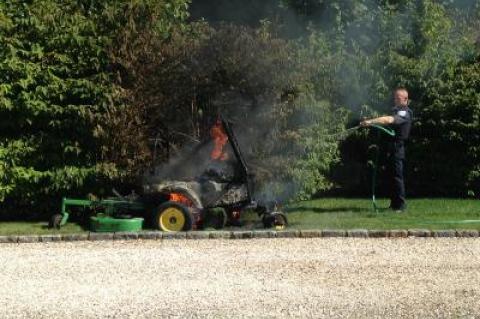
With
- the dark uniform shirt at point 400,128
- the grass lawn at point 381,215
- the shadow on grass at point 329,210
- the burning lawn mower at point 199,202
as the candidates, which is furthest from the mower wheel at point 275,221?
the dark uniform shirt at point 400,128

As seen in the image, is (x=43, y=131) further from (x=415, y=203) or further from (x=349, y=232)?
(x=415, y=203)

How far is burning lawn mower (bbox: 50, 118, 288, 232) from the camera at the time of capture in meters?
11.6

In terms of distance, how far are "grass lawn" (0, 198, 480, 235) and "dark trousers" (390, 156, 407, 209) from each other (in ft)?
0.58

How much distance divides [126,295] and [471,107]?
27.8 feet

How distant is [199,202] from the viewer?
39.0ft

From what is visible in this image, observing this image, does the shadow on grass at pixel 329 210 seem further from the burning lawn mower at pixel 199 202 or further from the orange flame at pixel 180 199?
the orange flame at pixel 180 199

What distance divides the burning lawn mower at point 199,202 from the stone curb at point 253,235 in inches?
15.3

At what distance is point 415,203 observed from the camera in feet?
46.7

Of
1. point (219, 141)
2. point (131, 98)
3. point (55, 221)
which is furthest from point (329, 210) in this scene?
point (55, 221)

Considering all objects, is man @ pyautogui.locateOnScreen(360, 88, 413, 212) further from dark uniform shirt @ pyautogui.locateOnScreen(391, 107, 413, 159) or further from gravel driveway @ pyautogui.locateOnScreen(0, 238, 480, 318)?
gravel driveway @ pyautogui.locateOnScreen(0, 238, 480, 318)

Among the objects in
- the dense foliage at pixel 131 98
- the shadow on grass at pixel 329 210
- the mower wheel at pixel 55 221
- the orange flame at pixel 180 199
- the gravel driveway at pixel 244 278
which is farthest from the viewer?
the shadow on grass at pixel 329 210

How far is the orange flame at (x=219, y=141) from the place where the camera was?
1219 cm

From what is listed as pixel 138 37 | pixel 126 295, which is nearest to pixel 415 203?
pixel 138 37

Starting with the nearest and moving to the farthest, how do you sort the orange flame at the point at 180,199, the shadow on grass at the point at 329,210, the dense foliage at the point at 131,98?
the orange flame at the point at 180,199
the dense foliage at the point at 131,98
the shadow on grass at the point at 329,210
